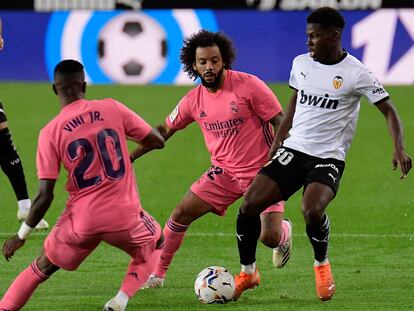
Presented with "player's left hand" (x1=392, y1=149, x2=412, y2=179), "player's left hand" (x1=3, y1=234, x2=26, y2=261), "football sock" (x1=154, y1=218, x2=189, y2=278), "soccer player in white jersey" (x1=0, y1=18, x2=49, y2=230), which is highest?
"player's left hand" (x1=392, y1=149, x2=412, y2=179)

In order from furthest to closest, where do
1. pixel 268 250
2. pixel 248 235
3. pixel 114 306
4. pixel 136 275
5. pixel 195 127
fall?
pixel 195 127, pixel 268 250, pixel 248 235, pixel 136 275, pixel 114 306

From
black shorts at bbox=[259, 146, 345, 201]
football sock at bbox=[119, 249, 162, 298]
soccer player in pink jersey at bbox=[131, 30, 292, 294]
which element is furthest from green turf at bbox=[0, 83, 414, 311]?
black shorts at bbox=[259, 146, 345, 201]

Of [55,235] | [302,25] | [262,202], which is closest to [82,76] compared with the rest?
[55,235]

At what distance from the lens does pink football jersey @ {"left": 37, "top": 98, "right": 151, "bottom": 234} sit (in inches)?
274

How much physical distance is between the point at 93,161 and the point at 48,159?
0.26 m

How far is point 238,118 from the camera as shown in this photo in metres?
8.66

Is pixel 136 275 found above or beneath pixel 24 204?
above

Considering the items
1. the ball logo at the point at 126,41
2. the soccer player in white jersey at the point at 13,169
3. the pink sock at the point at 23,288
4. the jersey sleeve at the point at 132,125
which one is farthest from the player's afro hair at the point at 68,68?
the ball logo at the point at 126,41

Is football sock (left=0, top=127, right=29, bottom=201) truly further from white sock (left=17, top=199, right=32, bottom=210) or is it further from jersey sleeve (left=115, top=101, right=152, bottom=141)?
jersey sleeve (left=115, top=101, right=152, bottom=141)

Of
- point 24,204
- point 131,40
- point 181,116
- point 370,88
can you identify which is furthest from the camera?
point 131,40

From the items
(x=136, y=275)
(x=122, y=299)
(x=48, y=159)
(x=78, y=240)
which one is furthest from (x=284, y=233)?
(x=48, y=159)

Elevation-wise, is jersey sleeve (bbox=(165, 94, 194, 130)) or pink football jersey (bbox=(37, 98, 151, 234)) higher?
pink football jersey (bbox=(37, 98, 151, 234))

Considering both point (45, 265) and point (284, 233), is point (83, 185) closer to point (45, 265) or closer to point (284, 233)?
point (45, 265)

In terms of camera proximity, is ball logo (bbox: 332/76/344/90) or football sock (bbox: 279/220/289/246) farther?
football sock (bbox: 279/220/289/246)
